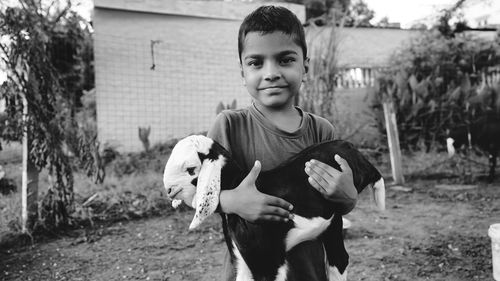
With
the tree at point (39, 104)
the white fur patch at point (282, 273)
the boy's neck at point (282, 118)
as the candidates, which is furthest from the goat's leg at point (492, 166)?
the white fur patch at point (282, 273)

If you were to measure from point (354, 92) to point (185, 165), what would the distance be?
9.53 meters

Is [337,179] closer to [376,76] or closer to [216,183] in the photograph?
[216,183]

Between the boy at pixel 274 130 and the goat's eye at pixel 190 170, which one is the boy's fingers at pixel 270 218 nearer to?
the boy at pixel 274 130

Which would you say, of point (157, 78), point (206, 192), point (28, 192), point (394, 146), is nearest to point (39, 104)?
point (28, 192)

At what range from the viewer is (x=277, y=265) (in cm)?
117

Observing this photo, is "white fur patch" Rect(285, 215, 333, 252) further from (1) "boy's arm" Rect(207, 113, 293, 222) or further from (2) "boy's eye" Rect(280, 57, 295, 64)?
(2) "boy's eye" Rect(280, 57, 295, 64)

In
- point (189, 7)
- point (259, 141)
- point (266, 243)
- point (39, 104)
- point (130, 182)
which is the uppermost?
point (189, 7)

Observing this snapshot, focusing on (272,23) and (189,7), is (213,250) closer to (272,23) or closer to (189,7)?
(272,23)

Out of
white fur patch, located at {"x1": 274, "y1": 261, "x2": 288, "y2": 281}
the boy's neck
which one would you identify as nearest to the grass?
the boy's neck

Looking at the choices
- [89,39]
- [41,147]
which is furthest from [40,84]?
[89,39]

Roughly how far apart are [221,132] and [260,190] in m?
0.30

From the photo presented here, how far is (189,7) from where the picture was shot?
915cm

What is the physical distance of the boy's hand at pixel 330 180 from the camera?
1187 millimetres

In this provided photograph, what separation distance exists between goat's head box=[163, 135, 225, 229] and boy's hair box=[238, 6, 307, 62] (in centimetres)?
42
